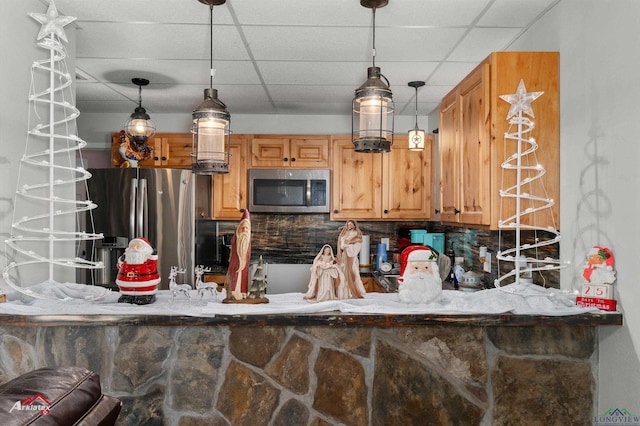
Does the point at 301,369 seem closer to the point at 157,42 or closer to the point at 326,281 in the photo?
the point at 326,281

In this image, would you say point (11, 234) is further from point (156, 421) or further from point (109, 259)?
point (109, 259)

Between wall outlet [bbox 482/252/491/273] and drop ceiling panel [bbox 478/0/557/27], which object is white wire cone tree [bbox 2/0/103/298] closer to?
drop ceiling panel [bbox 478/0/557/27]

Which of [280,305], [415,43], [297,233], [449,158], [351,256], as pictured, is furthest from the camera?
[297,233]

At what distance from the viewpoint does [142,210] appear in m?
4.01

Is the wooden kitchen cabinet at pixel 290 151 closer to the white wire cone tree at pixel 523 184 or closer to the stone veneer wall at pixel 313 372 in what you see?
the white wire cone tree at pixel 523 184

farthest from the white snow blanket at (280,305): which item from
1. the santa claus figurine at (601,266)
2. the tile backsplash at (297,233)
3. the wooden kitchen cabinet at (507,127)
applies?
the tile backsplash at (297,233)

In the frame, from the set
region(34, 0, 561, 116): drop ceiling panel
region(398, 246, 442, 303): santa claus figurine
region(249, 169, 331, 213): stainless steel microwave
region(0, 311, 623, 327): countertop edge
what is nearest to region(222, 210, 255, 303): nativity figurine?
region(0, 311, 623, 327): countertop edge

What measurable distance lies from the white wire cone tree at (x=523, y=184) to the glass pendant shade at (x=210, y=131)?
1318mm

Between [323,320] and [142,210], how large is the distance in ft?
8.65

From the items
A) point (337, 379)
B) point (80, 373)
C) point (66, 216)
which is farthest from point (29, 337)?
point (337, 379)

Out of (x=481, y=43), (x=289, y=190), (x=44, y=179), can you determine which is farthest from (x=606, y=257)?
(x=289, y=190)

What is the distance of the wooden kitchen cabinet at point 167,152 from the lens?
4.70 meters

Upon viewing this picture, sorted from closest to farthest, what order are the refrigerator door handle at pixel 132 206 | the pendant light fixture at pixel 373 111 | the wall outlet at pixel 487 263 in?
the pendant light fixture at pixel 373 111 < the wall outlet at pixel 487 263 < the refrigerator door handle at pixel 132 206

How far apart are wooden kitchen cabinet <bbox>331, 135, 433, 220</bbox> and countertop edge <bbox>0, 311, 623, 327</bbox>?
285cm
